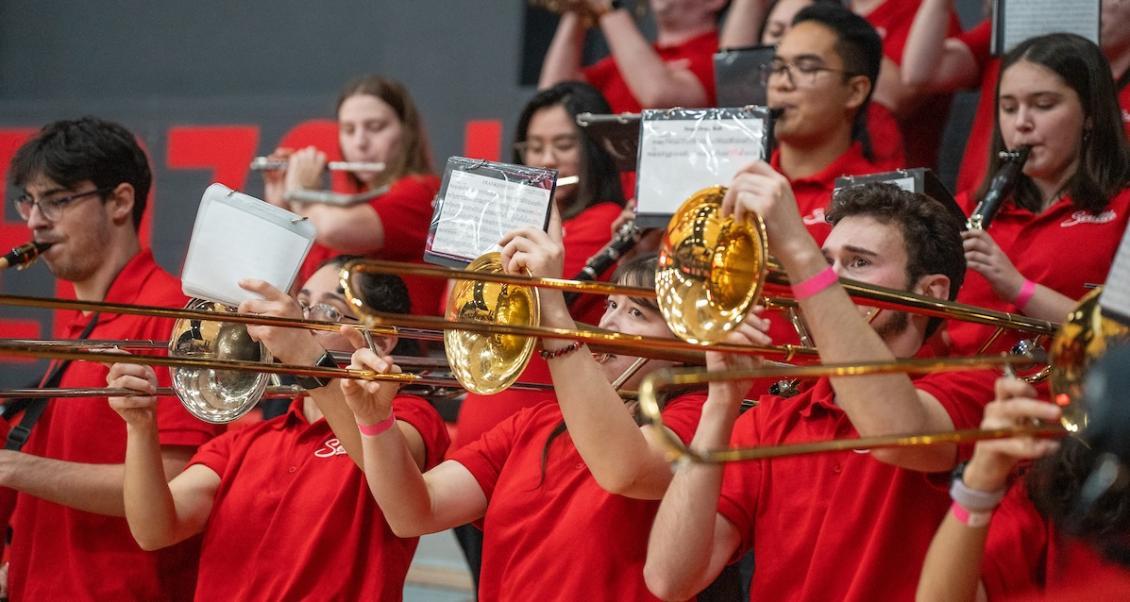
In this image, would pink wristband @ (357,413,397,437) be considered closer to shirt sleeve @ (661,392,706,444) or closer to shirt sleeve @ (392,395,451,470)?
shirt sleeve @ (392,395,451,470)

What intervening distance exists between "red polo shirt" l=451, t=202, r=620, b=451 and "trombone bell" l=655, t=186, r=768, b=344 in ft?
3.25

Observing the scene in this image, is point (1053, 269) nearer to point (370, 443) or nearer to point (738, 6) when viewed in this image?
point (370, 443)

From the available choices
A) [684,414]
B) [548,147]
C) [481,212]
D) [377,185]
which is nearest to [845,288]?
[684,414]

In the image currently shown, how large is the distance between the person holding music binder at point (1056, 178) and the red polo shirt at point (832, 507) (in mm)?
746

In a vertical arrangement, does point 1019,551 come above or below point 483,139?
below

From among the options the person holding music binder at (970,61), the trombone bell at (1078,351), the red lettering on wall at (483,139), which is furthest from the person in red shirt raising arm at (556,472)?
the red lettering on wall at (483,139)

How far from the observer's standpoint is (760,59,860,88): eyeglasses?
3.77 meters

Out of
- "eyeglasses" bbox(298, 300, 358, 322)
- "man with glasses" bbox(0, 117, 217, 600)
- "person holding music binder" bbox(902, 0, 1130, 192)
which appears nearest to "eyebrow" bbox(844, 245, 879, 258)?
"eyeglasses" bbox(298, 300, 358, 322)

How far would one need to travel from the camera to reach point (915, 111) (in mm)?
4320

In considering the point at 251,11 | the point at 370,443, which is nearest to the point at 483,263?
the point at 370,443

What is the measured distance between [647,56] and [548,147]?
2.20ft

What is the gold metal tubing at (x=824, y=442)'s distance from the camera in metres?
1.77

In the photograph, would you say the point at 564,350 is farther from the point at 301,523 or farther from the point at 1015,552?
the point at 301,523

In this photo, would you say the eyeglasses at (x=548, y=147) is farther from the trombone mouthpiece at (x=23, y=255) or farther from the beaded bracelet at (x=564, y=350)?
the beaded bracelet at (x=564, y=350)
